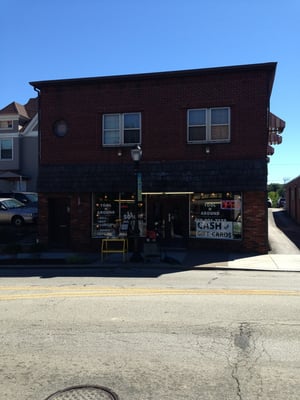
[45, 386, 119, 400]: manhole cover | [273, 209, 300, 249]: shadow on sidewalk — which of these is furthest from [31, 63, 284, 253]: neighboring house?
[45, 386, 119, 400]: manhole cover

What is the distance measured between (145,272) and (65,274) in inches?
97.1

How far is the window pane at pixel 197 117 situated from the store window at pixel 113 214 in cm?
407

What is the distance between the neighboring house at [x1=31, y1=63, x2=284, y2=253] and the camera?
17344mm

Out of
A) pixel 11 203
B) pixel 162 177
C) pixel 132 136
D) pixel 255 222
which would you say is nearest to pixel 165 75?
pixel 132 136

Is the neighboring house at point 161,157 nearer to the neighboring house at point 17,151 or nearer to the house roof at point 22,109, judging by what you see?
the neighboring house at point 17,151

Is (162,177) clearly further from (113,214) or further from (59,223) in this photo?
(59,223)

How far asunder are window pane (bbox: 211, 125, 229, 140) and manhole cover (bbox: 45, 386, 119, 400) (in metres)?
14.6

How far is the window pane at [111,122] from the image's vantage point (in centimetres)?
1900

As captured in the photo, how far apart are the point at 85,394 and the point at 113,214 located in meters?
14.8

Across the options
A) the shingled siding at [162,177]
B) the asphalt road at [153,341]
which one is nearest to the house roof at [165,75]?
the shingled siding at [162,177]

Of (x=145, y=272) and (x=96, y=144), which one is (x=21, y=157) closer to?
(x=96, y=144)

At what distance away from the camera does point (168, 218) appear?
61.7 ft

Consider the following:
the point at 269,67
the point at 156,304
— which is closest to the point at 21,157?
the point at 269,67

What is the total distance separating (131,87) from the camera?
18641mm
